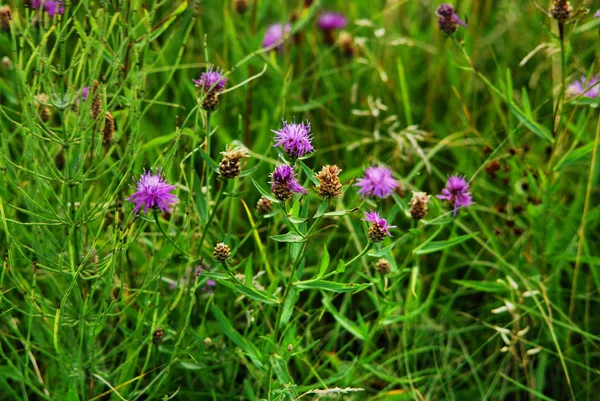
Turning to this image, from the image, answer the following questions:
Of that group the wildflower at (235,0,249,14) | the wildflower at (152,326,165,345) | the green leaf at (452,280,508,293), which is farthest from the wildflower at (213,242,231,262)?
the wildflower at (235,0,249,14)

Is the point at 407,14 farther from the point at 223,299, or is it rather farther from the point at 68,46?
the point at 223,299

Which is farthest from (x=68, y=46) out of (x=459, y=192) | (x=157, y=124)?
(x=459, y=192)

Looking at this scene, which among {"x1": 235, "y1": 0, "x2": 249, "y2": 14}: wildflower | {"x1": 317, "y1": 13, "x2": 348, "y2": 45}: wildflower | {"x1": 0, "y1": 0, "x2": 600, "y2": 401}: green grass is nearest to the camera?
{"x1": 0, "y1": 0, "x2": 600, "y2": 401}: green grass

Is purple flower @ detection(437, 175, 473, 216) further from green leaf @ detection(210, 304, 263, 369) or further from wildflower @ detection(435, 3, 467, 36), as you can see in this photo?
green leaf @ detection(210, 304, 263, 369)

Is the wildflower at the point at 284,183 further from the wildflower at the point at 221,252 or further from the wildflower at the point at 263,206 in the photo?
the wildflower at the point at 263,206

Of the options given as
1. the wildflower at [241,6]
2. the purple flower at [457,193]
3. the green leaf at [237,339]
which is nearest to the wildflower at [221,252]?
the green leaf at [237,339]

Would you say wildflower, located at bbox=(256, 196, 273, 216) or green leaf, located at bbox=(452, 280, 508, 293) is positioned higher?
wildflower, located at bbox=(256, 196, 273, 216)

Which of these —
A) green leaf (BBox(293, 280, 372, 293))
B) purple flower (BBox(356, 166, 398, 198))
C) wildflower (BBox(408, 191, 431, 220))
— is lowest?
green leaf (BBox(293, 280, 372, 293))
